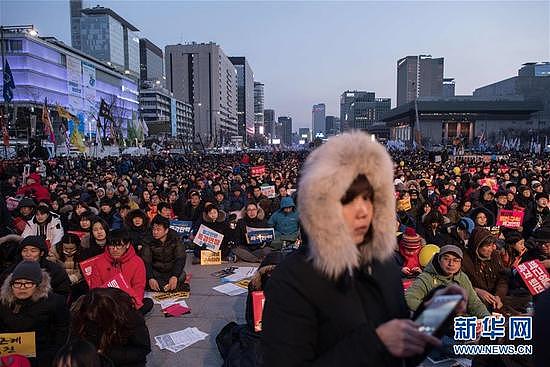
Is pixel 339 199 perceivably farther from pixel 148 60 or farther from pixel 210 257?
pixel 148 60

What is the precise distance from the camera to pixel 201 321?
19.4ft

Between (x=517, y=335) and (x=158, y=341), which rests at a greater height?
(x=517, y=335)

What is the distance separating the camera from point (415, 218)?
9.97m

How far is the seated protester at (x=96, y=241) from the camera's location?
20.8ft

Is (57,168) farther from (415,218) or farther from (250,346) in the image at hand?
(250,346)

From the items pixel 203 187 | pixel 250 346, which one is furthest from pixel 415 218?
pixel 203 187

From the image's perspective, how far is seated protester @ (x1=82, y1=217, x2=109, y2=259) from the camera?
6.34 m

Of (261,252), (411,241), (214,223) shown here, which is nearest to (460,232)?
(411,241)

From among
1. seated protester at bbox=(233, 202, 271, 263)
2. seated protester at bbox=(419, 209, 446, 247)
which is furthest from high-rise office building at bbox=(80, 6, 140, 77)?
seated protester at bbox=(419, 209, 446, 247)

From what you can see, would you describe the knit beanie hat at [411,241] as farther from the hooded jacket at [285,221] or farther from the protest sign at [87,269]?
the protest sign at [87,269]

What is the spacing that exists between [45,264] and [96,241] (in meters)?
1.42

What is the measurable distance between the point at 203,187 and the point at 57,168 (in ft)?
41.8

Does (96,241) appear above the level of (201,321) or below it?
above

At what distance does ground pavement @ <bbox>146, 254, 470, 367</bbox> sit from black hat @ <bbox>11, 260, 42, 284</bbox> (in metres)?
1.57
